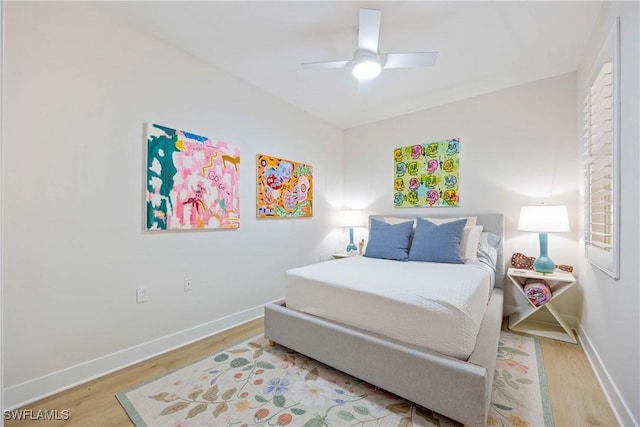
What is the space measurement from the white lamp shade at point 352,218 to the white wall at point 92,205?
5.78ft

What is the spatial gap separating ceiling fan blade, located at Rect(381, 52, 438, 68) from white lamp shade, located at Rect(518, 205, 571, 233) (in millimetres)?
1636

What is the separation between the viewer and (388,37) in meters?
2.15

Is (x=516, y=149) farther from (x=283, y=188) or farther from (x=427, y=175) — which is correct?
(x=283, y=188)

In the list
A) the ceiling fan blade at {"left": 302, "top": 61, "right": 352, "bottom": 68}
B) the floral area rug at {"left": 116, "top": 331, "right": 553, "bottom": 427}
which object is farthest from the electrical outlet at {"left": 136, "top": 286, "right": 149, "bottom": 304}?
the ceiling fan blade at {"left": 302, "top": 61, "right": 352, "bottom": 68}

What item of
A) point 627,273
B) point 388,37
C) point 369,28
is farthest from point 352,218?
point 627,273

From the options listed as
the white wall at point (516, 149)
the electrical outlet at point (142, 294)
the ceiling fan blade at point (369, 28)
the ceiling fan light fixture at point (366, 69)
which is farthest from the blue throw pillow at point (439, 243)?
the electrical outlet at point (142, 294)

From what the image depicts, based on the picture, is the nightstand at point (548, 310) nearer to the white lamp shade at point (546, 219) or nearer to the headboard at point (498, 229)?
the headboard at point (498, 229)

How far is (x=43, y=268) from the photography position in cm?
167

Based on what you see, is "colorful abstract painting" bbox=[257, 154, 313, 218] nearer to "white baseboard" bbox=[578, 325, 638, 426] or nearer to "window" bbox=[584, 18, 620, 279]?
"window" bbox=[584, 18, 620, 279]

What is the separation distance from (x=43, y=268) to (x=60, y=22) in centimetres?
156

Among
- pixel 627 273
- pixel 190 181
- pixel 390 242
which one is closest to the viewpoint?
pixel 627 273

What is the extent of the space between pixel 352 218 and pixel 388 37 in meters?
2.33

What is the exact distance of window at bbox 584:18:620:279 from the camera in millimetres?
1506

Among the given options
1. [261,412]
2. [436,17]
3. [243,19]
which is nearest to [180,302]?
[261,412]
